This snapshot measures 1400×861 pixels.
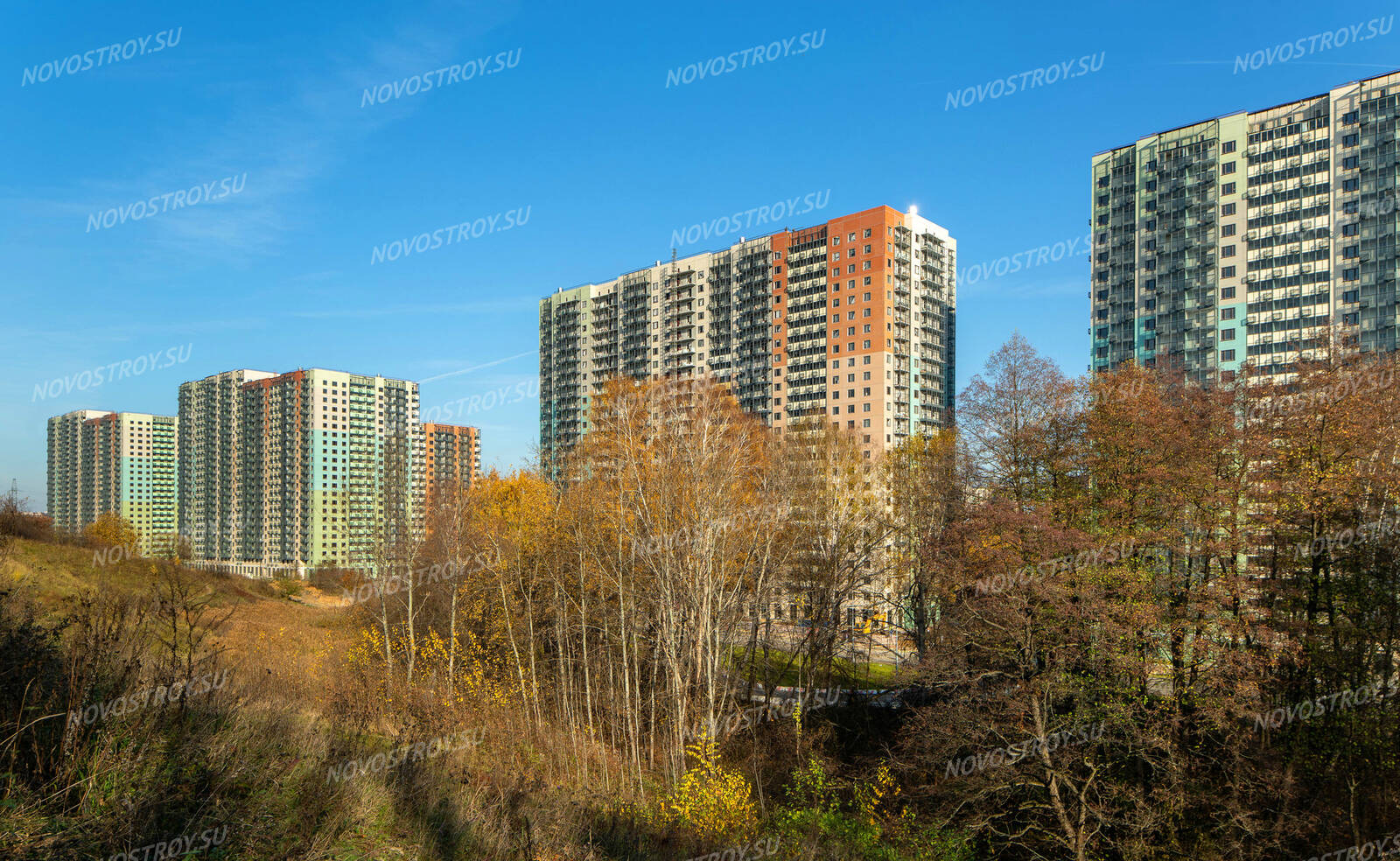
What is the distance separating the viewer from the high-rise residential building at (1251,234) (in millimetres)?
76750

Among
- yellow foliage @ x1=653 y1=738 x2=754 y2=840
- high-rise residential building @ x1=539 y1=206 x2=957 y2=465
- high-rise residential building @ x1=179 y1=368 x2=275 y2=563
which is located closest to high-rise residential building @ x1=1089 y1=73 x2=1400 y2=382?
high-rise residential building @ x1=539 y1=206 x2=957 y2=465

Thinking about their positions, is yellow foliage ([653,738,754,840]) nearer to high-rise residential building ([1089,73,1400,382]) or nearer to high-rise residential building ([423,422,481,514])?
high-rise residential building ([1089,73,1400,382])

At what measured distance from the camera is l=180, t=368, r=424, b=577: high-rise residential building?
463ft

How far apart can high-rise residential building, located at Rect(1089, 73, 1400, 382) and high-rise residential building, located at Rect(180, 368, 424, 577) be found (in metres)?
112

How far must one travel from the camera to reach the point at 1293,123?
266 ft

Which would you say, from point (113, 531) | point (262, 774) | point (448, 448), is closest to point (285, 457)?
point (448, 448)

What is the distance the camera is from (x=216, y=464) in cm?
15250

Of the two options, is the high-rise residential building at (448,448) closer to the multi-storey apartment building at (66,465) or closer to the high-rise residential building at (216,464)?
the high-rise residential building at (216,464)

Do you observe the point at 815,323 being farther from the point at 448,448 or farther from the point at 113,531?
the point at 448,448

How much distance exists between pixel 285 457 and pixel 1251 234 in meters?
148

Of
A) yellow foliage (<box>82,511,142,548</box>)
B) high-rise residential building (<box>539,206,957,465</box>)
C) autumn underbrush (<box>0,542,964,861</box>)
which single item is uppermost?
high-rise residential building (<box>539,206,957,465</box>)

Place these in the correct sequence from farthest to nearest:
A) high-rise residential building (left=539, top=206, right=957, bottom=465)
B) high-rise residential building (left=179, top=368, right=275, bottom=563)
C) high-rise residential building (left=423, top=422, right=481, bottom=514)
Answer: high-rise residential building (left=423, top=422, right=481, bottom=514) → high-rise residential building (left=179, top=368, right=275, bottom=563) → high-rise residential building (left=539, top=206, right=957, bottom=465)

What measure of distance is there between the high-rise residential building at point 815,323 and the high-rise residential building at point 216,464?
257 feet

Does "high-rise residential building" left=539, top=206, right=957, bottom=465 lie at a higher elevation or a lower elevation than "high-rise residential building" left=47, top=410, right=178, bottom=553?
higher
